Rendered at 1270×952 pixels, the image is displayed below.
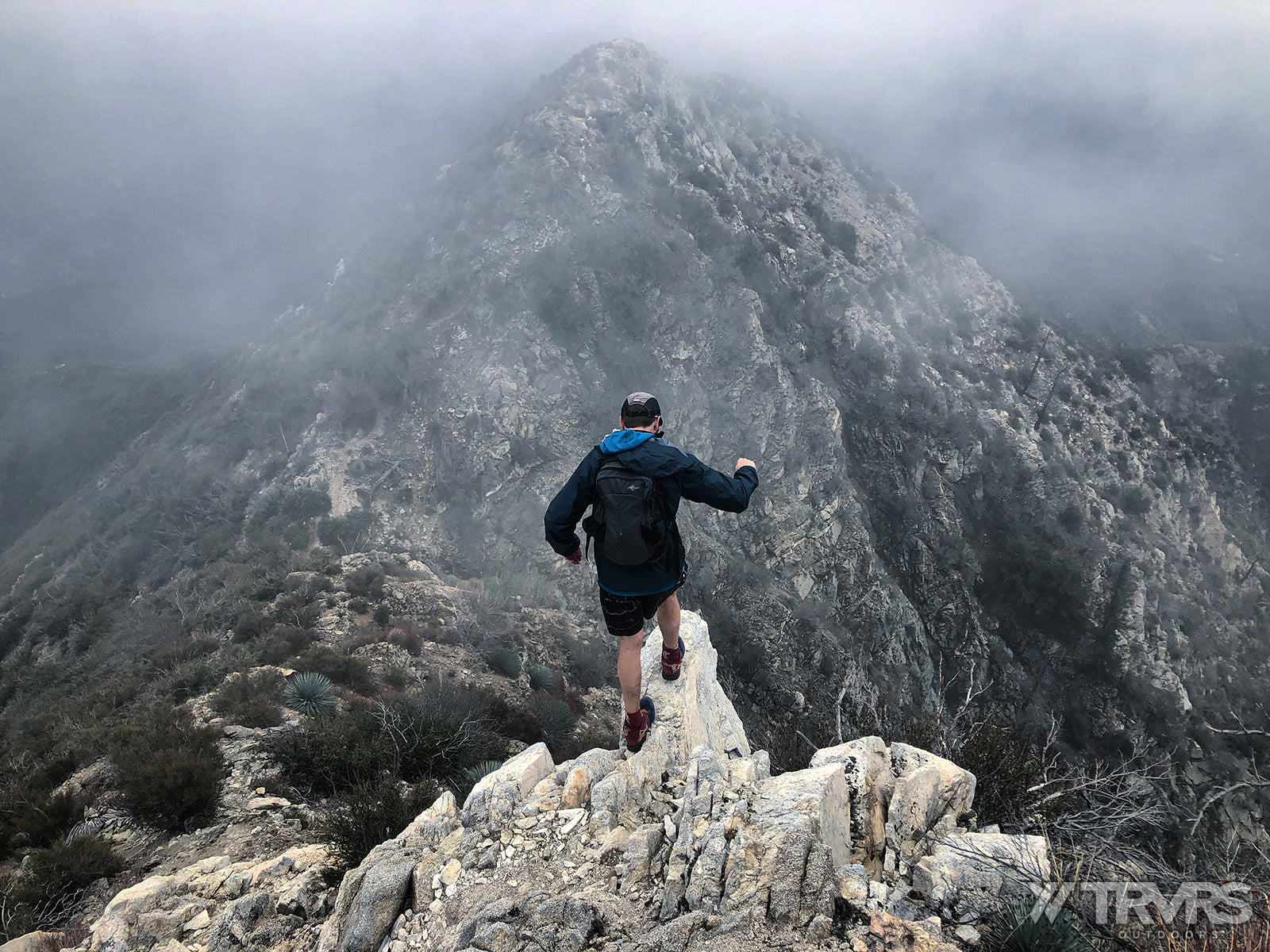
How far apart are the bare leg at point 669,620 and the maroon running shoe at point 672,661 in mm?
82

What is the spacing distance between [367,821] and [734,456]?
24.9 m

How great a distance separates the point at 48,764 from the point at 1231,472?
2237 inches

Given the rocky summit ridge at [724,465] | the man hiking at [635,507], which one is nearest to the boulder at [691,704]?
the man hiking at [635,507]

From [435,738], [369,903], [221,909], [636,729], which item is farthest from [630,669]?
[435,738]

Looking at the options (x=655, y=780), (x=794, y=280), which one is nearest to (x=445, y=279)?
(x=794, y=280)

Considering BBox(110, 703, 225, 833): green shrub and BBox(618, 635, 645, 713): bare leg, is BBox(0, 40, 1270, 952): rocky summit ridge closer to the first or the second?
BBox(110, 703, 225, 833): green shrub

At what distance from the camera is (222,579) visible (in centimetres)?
1619

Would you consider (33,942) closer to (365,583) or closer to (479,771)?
(479,771)

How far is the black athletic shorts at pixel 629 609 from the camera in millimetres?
3754

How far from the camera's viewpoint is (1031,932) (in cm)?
230

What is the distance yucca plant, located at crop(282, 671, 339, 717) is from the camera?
23.6 ft

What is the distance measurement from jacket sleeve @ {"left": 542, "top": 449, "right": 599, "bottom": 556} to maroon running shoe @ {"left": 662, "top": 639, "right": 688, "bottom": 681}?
1.56 metres

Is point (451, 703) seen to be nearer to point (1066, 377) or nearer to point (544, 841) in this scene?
point (544, 841)

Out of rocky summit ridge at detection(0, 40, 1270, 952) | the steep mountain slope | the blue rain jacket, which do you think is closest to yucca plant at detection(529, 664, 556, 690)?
rocky summit ridge at detection(0, 40, 1270, 952)
